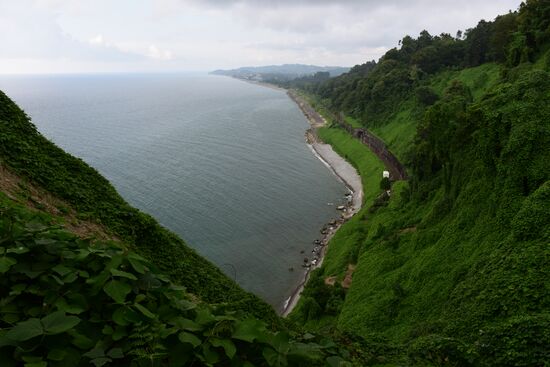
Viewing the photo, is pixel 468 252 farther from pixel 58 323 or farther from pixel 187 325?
pixel 58 323

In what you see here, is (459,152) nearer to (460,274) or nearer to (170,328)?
(460,274)

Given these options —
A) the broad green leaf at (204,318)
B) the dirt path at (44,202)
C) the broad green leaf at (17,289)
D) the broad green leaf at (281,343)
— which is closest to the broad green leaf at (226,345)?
the broad green leaf at (204,318)

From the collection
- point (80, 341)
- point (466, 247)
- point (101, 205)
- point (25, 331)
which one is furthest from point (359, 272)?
point (25, 331)

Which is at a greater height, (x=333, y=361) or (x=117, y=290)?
(x=117, y=290)

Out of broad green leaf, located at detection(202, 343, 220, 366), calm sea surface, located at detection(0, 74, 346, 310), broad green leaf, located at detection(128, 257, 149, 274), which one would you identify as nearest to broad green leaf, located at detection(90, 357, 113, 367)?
broad green leaf, located at detection(202, 343, 220, 366)

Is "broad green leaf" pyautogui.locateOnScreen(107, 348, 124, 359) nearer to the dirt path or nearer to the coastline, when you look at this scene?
the dirt path

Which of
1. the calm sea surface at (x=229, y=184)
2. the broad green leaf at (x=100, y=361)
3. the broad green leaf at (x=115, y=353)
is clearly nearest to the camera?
the broad green leaf at (x=100, y=361)

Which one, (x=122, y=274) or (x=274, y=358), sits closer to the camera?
(x=274, y=358)

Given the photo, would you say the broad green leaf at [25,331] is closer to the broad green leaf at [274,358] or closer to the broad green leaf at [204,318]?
the broad green leaf at [204,318]
